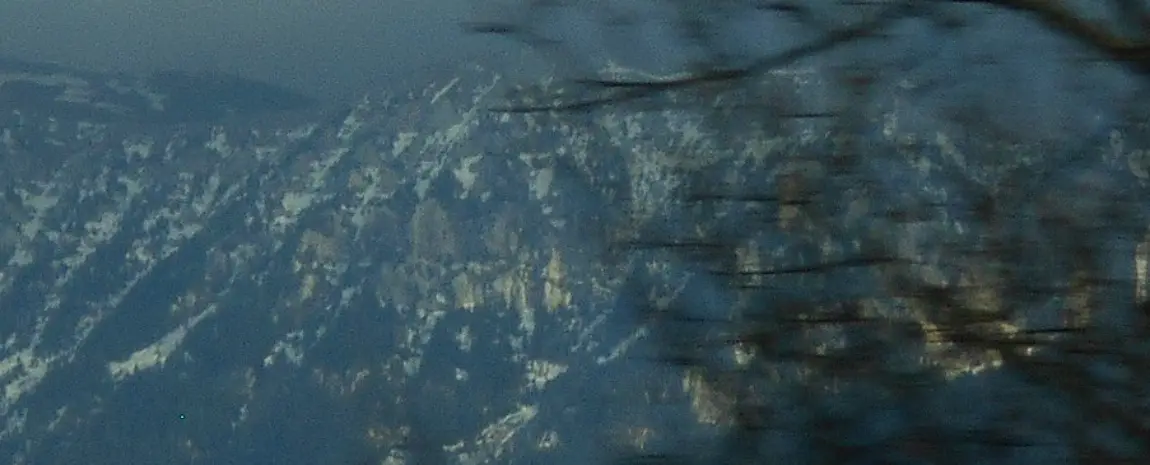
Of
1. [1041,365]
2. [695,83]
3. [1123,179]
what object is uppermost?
[695,83]

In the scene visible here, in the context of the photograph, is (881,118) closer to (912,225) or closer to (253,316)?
(912,225)

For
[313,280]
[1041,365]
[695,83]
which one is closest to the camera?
[1041,365]

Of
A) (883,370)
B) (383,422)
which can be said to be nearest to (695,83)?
(883,370)

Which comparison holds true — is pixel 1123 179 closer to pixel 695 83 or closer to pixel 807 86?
pixel 807 86

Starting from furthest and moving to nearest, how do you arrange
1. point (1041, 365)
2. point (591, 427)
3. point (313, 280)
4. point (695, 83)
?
1. point (313, 280)
2. point (591, 427)
3. point (695, 83)
4. point (1041, 365)

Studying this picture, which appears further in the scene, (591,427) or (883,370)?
(591,427)

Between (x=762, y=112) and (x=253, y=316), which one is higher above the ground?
(x=762, y=112)
